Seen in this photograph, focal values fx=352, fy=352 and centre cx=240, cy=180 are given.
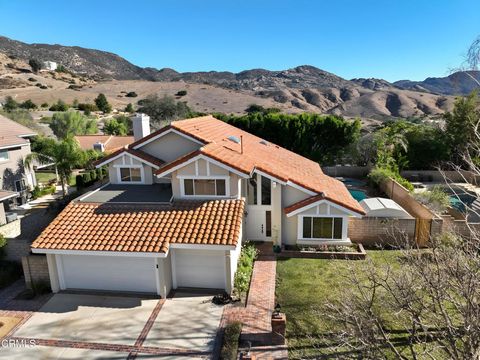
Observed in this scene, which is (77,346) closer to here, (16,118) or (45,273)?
(45,273)

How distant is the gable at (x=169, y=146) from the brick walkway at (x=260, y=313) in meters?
8.48

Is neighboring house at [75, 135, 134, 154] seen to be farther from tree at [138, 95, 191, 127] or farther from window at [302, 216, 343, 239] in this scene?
window at [302, 216, 343, 239]

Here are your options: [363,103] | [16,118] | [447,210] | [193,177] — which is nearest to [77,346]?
[193,177]

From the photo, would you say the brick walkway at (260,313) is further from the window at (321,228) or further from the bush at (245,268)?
the window at (321,228)

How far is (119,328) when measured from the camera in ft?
48.3

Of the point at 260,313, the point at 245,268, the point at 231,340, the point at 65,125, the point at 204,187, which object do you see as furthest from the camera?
the point at 65,125

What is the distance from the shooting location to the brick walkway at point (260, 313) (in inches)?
524

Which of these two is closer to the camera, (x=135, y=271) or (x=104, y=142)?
(x=135, y=271)

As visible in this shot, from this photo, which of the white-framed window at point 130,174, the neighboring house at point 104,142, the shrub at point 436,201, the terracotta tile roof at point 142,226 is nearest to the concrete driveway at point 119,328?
the terracotta tile roof at point 142,226

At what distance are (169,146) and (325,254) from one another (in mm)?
12048

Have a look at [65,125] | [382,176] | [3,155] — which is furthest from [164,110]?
[382,176]

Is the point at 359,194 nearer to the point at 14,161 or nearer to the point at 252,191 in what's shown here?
the point at 252,191

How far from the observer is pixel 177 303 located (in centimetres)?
1650

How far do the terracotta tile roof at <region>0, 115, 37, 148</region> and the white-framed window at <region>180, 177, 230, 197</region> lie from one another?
23.5 metres
